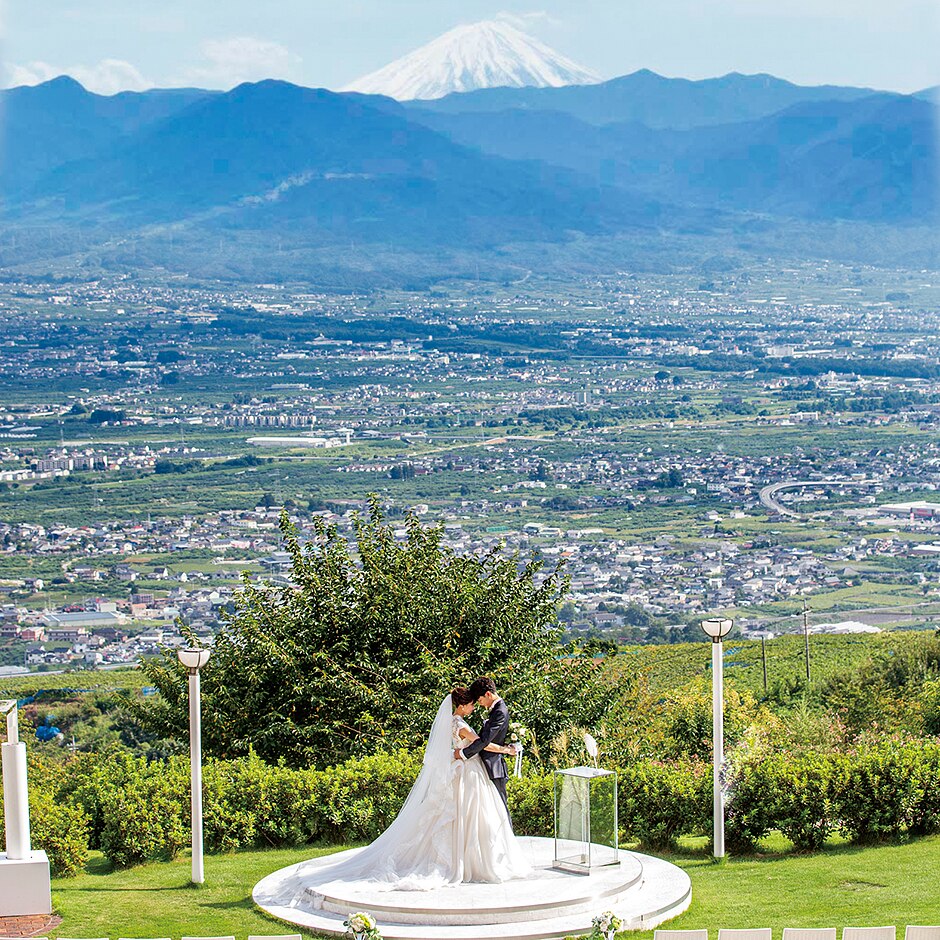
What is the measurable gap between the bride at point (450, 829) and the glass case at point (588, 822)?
Result: 254 millimetres

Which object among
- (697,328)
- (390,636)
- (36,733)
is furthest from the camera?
(697,328)

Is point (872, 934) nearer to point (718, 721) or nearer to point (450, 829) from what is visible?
point (450, 829)

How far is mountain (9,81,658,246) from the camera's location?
13050 cm

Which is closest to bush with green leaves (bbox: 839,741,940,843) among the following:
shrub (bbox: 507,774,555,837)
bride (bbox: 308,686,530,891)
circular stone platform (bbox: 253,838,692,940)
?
circular stone platform (bbox: 253,838,692,940)

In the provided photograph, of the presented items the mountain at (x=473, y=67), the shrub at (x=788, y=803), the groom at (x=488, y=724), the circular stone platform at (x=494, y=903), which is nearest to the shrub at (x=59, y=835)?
the circular stone platform at (x=494, y=903)

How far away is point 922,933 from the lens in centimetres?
534

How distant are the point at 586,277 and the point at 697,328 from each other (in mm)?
17080

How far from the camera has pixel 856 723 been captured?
1367 cm

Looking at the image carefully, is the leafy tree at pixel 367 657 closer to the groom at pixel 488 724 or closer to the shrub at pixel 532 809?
the shrub at pixel 532 809

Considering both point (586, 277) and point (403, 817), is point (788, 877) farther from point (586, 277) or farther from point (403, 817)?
point (586, 277)

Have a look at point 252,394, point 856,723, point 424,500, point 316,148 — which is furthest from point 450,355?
point 856,723

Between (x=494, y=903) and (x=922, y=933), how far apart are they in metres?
2.03

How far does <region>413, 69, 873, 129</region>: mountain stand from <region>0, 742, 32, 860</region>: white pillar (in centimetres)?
15987

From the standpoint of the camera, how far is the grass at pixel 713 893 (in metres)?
6.77
